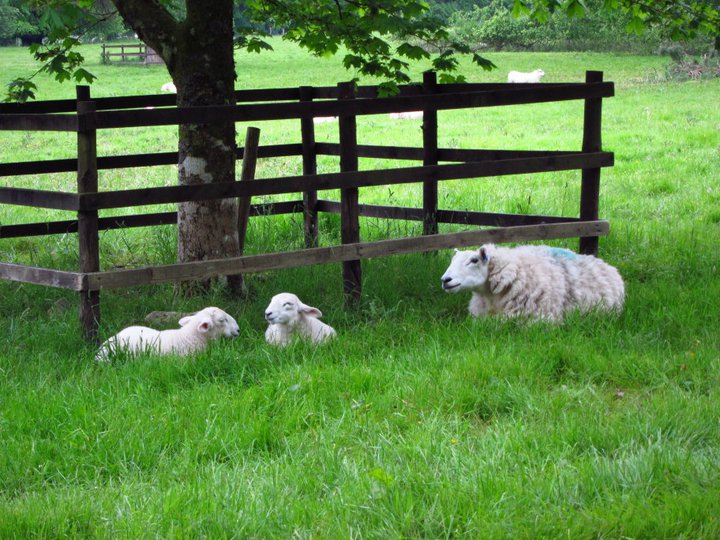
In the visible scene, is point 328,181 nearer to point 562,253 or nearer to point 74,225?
point 562,253

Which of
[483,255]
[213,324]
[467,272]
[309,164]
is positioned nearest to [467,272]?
[467,272]

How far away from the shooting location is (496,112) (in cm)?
2583

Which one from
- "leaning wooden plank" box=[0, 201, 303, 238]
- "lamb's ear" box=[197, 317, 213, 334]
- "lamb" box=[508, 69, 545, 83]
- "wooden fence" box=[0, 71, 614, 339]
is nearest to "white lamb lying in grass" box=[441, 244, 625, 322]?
"wooden fence" box=[0, 71, 614, 339]

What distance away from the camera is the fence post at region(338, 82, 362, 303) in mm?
7527

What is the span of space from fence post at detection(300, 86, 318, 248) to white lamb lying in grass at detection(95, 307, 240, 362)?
3.56m

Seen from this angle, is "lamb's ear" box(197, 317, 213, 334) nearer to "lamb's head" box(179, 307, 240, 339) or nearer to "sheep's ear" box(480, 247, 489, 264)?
"lamb's head" box(179, 307, 240, 339)

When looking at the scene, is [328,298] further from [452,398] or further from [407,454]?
[407,454]

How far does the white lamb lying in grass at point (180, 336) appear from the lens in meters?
6.33

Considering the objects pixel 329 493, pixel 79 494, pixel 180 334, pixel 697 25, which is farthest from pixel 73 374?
pixel 697 25

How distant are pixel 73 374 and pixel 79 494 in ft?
5.34

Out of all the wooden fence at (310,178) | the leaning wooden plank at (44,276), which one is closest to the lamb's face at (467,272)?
the wooden fence at (310,178)

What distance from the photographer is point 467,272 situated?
23.5 feet

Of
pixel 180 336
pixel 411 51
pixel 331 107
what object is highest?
pixel 411 51

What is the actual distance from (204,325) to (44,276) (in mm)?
1180
